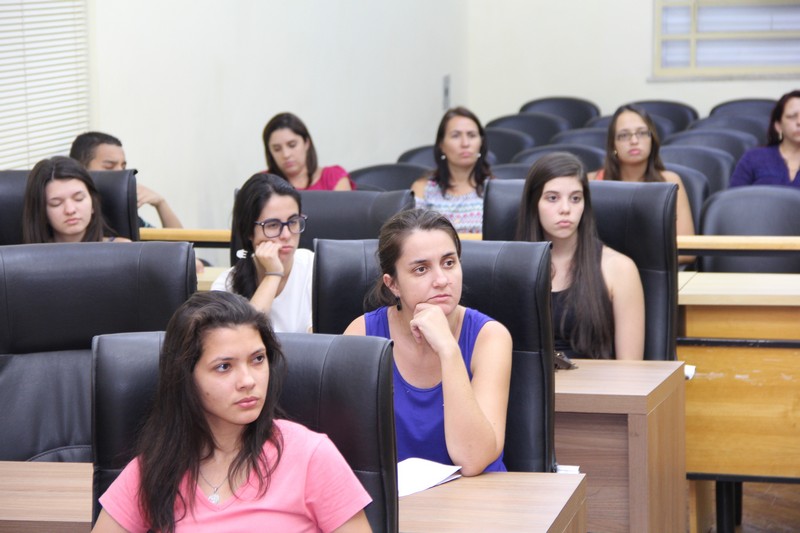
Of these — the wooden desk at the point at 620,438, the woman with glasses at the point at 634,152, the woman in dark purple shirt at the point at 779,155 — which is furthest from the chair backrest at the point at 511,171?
the wooden desk at the point at 620,438

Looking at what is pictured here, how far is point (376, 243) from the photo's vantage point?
3035 millimetres

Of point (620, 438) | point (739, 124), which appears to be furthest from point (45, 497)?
point (739, 124)

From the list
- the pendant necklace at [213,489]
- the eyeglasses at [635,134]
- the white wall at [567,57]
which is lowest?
the pendant necklace at [213,489]

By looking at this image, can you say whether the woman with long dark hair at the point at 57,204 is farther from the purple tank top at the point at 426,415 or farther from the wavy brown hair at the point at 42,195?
the purple tank top at the point at 426,415

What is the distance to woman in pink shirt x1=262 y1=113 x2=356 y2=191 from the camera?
206 inches

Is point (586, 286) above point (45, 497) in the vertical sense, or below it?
above

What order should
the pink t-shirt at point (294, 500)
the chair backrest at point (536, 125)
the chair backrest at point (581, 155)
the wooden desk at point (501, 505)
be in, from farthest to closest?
the chair backrest at point (536, 125) < the chair backrest at point (581, 155) < the wooden desk at point (501, 505) < the pink t-shirt at point (294, 500)

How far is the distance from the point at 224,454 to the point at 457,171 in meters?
3.30

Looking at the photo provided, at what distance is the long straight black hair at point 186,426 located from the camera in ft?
6.53

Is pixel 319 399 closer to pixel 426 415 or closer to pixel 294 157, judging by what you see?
pixel 426 415

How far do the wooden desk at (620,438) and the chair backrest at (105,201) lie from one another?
1511mm

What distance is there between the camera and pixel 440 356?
2.50m

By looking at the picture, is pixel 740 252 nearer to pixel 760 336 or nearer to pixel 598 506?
pixel 760 336

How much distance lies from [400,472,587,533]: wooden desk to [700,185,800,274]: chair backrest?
236 centimetres
